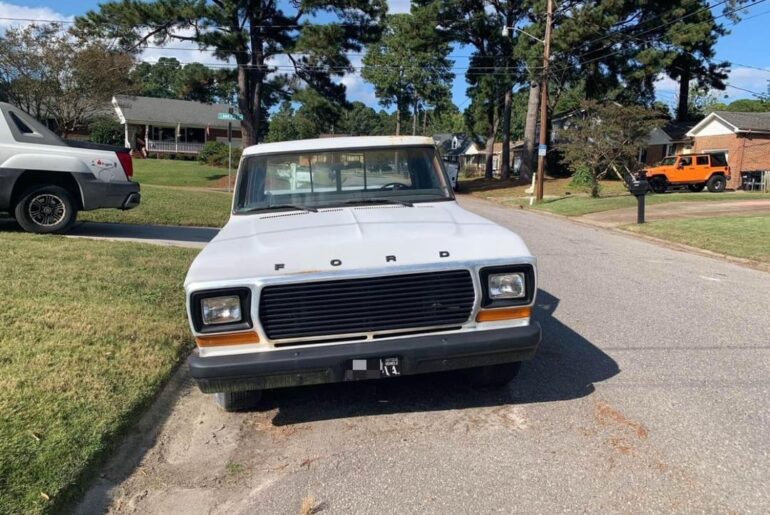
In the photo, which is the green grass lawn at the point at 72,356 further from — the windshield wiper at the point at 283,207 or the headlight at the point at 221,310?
the windshield wiper at the point at 283,207

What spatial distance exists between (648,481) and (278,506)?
6.24 ft

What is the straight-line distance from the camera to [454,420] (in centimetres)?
396

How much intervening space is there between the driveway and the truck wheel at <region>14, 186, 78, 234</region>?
47.7 ft

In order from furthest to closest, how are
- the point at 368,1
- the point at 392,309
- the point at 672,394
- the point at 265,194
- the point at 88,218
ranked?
1. the point at 368,1
2. the point at 88,218
3. the point at 265,194
4. the point at 672,394
5. the point at 392,309

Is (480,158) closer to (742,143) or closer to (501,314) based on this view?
(742,143)

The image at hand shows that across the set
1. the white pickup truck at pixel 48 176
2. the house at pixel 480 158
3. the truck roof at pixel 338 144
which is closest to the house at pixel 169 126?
the house at pixel 480 158

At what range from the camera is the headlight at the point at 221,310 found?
3.53 meters

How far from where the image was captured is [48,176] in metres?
9.34

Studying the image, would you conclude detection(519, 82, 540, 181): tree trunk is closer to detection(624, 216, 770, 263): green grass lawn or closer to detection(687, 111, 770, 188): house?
detection(687, 111, 770, 188): house

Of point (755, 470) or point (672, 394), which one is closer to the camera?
point (755, 470)

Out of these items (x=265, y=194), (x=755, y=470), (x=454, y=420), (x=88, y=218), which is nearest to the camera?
(x=755, y=470)

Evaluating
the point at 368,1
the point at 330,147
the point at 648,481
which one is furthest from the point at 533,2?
the point at 648,481

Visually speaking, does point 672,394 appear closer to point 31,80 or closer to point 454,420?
point 454,420

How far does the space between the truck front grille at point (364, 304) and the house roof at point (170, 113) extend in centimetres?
4900
